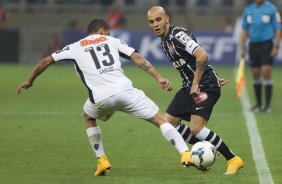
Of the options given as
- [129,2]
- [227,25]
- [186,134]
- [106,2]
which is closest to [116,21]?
[227,25]

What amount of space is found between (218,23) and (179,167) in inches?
1075

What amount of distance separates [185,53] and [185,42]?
28 cm

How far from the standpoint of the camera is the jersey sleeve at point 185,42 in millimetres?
10062

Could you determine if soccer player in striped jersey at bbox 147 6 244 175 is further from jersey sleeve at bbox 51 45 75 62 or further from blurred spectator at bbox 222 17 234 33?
blurred spectator at bbox 222 17 234 33

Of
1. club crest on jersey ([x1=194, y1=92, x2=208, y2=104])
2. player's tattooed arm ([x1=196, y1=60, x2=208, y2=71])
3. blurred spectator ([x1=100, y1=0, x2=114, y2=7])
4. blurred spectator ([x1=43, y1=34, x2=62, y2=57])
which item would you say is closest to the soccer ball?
club crest on jersey ([x1=194, y1=92, x2=208, y2=104])

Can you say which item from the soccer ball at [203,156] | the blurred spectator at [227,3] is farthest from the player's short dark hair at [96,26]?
the blurred spectator at [227,3]

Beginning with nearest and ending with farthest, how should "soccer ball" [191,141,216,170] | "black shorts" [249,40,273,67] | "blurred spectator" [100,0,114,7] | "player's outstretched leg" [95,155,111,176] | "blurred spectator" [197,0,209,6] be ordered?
"soccer ball" [191,141,216,170]
"player's outstretched leg" [95,155,111,176]
"black shorts" [249,40,273,67]
"blurred spectator" [100,0,114,7]
"blurred spectator" [197,0,209,6]

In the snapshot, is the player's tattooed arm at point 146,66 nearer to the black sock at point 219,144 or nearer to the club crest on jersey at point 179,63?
the club crest on jersey at point 179,63

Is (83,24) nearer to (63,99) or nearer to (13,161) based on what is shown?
(63,99)

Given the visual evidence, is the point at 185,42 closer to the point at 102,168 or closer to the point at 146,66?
the point at 146,66

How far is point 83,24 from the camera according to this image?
3738 cm

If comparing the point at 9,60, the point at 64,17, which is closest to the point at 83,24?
the point at 64,17

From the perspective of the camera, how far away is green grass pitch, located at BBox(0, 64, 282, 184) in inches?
388

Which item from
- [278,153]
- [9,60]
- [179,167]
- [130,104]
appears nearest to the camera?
[130,104]
